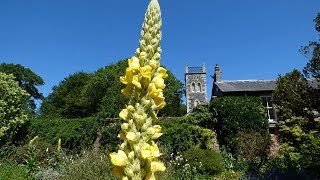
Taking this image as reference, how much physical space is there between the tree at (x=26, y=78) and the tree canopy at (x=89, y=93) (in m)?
2.11

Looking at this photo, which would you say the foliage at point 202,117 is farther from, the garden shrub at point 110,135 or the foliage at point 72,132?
the foliage at point 72,132

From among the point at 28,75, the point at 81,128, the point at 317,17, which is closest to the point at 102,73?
the point at 28,75

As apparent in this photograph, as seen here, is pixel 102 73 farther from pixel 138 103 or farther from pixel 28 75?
pixel 138 103

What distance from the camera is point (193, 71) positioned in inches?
2448

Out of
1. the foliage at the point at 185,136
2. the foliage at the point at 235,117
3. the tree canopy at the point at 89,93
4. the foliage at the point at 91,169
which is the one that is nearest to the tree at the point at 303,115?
the foliage at the point at 235,117

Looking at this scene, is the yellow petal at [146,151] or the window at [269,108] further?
the window at [269,108]

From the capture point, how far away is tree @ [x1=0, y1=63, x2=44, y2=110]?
44.9 metres

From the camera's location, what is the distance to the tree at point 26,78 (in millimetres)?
44938

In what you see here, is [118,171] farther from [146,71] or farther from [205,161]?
[205,161]

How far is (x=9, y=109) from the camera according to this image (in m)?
26.4

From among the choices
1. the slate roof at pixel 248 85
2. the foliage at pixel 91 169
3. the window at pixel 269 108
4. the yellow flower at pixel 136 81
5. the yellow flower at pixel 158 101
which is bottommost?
the foliage at pixel 91 169

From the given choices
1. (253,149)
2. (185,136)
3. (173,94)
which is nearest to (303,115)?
(253,149)

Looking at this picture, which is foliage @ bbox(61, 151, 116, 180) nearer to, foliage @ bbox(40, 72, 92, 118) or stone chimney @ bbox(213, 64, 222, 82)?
stone chimney @ bbox(213, 64, 222, 82)

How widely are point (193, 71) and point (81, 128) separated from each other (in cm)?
4014
